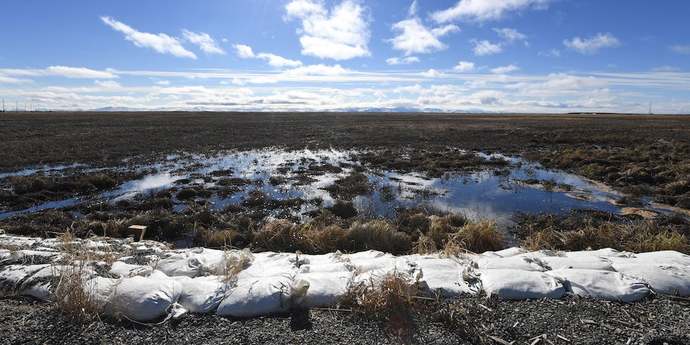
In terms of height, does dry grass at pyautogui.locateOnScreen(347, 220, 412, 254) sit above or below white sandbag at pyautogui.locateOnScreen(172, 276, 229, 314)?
below

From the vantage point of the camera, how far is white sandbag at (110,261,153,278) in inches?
207

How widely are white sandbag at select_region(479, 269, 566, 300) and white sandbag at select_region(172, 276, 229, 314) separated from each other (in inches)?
128

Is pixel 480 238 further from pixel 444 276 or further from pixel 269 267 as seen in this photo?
pixel 269 267

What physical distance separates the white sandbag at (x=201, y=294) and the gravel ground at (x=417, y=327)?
138 mm

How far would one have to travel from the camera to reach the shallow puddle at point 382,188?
1224cm

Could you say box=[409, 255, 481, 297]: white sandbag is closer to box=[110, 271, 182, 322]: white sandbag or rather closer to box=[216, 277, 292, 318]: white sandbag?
box=[216, 277, 292, 318]: white sandbag

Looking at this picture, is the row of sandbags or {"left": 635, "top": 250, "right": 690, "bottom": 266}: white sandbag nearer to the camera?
the row of sandbags

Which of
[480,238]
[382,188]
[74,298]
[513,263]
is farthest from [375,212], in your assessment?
[74,298]

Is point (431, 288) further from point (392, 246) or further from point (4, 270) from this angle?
point (4, 270)

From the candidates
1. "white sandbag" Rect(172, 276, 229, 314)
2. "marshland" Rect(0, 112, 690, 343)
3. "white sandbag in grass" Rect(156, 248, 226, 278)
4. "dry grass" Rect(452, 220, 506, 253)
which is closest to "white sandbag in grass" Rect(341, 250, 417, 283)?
"marshland" Rect(0, 112, 690, 343)

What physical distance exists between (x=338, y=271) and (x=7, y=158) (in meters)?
22.9

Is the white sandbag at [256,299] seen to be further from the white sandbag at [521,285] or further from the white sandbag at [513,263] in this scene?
the white sandbag at [513,263]

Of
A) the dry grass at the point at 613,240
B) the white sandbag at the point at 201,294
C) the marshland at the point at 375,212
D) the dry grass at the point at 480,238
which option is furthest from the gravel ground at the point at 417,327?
the dry grass at the point at 480,238

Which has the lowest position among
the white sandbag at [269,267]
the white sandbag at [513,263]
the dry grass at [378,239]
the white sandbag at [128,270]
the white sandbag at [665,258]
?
the dry grass at [378,239]
